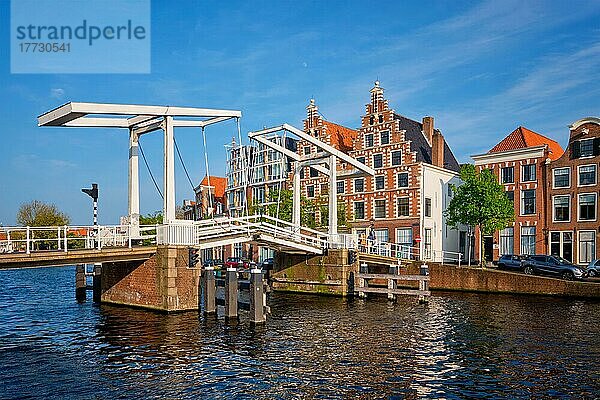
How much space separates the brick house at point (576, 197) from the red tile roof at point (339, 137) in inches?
704

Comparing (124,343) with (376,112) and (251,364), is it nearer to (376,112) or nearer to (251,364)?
(251,364)

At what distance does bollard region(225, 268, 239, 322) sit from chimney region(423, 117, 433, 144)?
102ft

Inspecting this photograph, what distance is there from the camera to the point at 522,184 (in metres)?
42.2

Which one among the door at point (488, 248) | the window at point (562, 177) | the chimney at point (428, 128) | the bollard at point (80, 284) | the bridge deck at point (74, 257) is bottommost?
the bollard at point (80, 284)

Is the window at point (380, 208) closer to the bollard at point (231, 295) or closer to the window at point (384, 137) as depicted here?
the window at point (384, 137)

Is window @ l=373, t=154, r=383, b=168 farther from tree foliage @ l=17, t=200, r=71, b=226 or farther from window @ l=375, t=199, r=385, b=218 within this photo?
tree foliage @ l=17, t=200, r=71, b=226

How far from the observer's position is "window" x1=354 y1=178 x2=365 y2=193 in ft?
157

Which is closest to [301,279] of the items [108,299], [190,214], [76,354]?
[108,299]

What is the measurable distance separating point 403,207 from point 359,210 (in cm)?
420

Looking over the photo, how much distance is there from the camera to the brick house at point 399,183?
147ft

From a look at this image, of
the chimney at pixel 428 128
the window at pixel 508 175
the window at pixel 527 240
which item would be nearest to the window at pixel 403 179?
the chimney at pixel 428 128

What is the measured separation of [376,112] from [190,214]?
135 feet

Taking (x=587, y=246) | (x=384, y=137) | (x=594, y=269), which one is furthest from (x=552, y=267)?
(x=384, y=137)

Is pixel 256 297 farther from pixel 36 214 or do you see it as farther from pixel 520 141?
pixel 36 214
